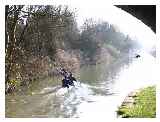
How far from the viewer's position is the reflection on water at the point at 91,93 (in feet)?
13.0

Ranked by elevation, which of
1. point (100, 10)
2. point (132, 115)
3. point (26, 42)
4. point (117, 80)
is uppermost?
point (100, 10)

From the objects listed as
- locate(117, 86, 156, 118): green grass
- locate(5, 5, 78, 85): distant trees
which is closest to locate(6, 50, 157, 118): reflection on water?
locate(117, 86, 156, 118): green grass

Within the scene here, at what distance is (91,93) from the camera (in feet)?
13.0

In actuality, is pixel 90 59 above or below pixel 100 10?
below

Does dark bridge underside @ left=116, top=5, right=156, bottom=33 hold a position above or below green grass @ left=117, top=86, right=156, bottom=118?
above

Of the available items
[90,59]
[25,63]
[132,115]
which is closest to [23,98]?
[25,63]

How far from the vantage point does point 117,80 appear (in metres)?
3.97

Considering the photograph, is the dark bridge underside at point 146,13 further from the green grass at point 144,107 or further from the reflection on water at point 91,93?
the green grass at point 144,107

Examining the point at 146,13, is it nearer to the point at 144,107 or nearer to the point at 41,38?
the point at 144,107

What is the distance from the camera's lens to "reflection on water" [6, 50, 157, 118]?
3947 mm

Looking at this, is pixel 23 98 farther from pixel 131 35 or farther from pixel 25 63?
pixel 131 35

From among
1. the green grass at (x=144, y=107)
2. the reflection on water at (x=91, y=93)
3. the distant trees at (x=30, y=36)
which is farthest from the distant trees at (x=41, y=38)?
the green grass at (x=144, y=107)

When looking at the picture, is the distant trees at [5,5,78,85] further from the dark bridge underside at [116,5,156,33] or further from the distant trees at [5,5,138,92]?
the dark bridge underside at [116,5,156,33]

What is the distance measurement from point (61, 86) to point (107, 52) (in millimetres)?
457
